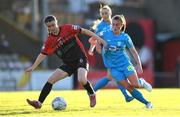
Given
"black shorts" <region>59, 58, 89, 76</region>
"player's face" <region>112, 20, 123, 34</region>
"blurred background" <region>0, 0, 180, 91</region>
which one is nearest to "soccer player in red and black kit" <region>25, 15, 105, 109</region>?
"black shorts" <region>59, 58, 89, 76</region>

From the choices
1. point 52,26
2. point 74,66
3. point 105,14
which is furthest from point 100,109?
point 105,14

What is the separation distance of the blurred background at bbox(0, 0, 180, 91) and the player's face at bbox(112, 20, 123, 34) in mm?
16538

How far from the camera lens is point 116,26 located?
1438 centimetres

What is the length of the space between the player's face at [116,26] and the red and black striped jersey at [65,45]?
724 millimetres

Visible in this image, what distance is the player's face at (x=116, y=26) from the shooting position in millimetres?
14258

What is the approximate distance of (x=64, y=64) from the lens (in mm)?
14477

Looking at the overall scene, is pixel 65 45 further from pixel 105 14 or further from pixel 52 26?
pixel 105 14

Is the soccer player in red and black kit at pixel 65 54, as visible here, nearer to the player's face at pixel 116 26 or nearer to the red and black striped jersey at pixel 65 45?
the red and black striped jersey at pixel 65 45

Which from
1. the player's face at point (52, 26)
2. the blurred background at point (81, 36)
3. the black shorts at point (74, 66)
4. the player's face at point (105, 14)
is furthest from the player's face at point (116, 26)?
the blurred background at point (81, 36)

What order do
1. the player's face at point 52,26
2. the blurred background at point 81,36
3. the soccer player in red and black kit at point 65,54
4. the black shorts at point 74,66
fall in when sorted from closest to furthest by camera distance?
the player's face at point 52,26, the soccer player in red and black kit at point 65,54, the black shorts at point 74,66, the blurred background at point 81,36

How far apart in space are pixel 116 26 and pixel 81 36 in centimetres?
2327

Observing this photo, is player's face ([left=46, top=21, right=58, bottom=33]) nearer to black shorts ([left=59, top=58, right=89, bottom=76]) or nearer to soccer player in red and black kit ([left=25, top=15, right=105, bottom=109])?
soccer player in red and black kit ([left=25, top=15, right=105, bottom=109])

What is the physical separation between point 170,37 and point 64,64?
105ft

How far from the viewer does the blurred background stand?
3441 centimetres
